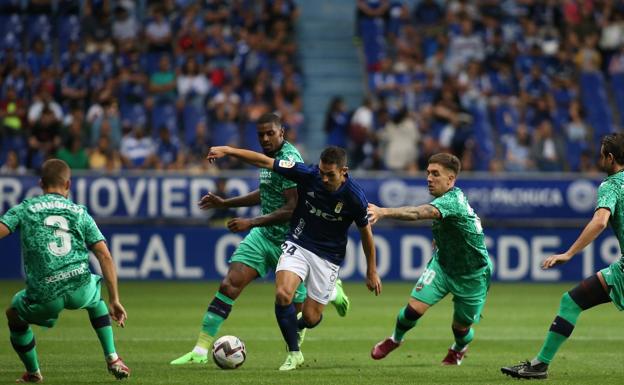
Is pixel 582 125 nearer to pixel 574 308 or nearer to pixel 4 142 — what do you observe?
pixel 4 142

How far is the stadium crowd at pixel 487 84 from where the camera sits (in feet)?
76.9

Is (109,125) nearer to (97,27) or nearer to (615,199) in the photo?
(97,27)

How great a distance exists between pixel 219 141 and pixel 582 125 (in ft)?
26.6

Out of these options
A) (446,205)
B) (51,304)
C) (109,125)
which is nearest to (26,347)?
(51,304)

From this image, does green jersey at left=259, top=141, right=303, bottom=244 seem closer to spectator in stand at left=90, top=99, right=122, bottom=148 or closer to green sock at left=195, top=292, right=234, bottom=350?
green sock at left=195, top=292, right=234, bottom=350

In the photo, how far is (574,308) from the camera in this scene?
9.60 meters

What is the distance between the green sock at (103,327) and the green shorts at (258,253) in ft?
7.11

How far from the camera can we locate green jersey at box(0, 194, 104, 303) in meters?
8.95

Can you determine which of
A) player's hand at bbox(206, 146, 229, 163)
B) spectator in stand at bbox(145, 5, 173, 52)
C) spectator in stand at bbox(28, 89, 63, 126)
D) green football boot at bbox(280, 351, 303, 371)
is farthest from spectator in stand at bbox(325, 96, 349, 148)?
player's hand at bbox(206, 146, 229, 163)

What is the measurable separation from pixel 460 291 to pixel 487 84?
15637 mm

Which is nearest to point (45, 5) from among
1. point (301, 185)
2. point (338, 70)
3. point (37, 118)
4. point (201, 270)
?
point (37, 118)

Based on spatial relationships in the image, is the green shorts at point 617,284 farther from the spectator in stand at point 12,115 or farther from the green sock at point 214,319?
the spectator in stand at point 12,115

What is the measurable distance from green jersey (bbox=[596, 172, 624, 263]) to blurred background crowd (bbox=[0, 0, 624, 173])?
1338cm

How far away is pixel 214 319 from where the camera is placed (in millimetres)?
10891
